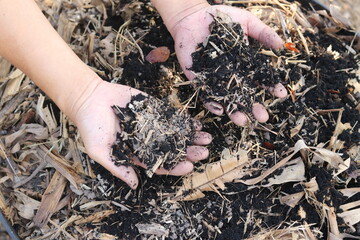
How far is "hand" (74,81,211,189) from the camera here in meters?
1.66

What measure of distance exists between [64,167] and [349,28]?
1.59 m

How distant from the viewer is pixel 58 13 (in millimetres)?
2211

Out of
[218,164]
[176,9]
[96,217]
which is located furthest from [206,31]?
[96,217]

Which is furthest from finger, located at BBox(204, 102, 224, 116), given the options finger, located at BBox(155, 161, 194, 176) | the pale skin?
finger, located at BBox(155, 161, 194, 176)

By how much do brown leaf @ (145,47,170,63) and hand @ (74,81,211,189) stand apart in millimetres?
271

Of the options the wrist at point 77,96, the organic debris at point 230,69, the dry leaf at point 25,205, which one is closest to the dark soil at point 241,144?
the organic debris at point 230,69

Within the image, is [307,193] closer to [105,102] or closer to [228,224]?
[228,224]

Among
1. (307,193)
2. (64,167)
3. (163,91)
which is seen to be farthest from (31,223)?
(307,193)

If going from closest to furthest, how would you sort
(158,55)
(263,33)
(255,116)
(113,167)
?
(113,167)
(255,116)
(263,33)
(158,55)

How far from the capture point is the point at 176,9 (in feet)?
6.40

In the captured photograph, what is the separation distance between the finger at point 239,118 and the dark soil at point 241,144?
0.12 ft

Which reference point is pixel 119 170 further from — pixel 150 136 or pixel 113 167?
pixel 150 136

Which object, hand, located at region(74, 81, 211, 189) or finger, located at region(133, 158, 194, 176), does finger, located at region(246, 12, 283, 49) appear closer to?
hand, located at region(74, 81, 211, 189)

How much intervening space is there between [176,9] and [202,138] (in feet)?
2.09
